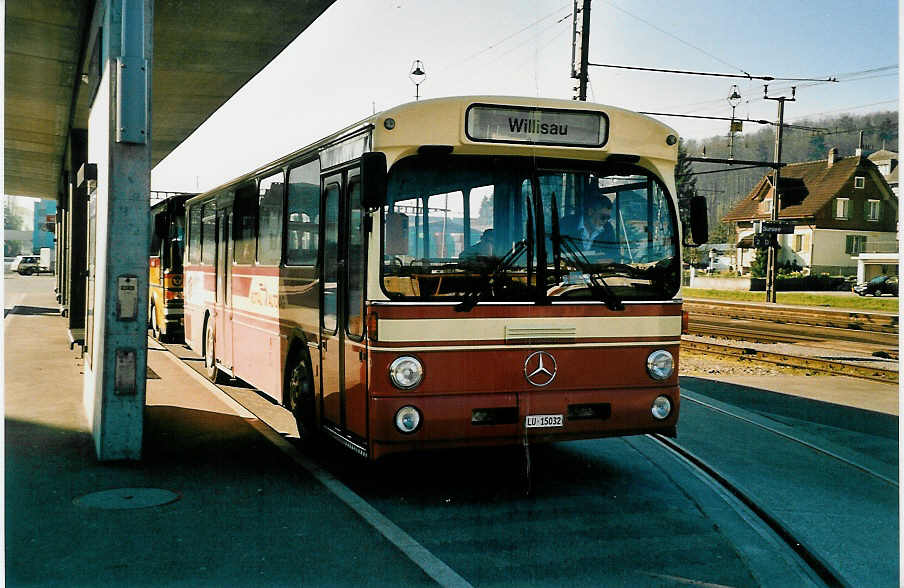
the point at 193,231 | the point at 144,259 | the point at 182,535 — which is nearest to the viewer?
the point at 182,535

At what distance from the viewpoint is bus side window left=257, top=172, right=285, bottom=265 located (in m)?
10.2

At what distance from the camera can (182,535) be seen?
6.43 m

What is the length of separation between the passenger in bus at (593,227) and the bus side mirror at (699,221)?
945 mm

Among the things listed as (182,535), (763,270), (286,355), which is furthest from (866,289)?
(182,535)

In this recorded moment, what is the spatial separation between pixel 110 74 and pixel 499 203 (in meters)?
3.83

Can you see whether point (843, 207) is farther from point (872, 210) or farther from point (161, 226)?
point (161, 226)

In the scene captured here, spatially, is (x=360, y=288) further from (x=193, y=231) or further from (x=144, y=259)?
(x=193, y=231)

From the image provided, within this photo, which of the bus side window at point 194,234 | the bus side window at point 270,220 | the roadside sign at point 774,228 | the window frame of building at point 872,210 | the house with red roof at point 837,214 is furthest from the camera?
the window frame of building at point 872,210

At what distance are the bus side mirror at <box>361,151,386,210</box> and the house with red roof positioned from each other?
6709 cm

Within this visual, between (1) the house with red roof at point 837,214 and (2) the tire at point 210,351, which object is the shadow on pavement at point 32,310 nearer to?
(2) the tire at point 210,351

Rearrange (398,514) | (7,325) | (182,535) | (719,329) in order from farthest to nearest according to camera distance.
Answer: (719,329), (7,325), (398,514), (182,535)

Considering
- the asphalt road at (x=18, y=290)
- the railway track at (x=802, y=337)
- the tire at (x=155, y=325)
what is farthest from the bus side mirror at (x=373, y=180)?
the asphalt road at (x=18, y=290)

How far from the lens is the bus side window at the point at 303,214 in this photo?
8961 millimetres

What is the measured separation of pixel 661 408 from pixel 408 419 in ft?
7.28
